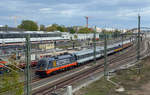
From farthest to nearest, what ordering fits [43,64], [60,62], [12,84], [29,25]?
[29,25] < [60,62] < [43,64] < [12,84]

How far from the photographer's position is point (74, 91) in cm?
2042

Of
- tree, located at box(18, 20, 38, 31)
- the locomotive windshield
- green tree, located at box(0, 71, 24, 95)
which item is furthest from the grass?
tree, located at box(18, 20, 38, 31)

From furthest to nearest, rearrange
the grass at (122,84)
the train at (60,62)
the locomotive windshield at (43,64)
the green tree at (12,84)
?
the train at (60,62) < the locomotive windshield at (43,64) < the grass at (122,84) < the green tree at (12,84)

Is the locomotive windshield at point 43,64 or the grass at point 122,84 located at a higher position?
the locomotive windshield at point 43,64

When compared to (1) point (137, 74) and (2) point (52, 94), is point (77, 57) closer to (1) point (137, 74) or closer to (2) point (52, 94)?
(1) point (137, 74)

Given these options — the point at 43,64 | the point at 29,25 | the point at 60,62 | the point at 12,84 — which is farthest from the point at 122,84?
the point at 29,25

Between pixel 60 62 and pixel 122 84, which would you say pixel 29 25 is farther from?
pixel 122 84

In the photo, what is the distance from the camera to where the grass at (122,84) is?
20625 millimetres

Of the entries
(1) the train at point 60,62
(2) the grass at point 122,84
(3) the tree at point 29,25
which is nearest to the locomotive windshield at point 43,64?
(1) the train at point 60,62

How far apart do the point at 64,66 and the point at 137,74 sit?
1246 centimetres

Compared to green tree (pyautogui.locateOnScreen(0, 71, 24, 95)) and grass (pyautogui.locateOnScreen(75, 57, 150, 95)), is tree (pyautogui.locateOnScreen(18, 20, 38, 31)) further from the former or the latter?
green tree (pyautogui.locateOnScreen(0, 71, 24, 95))

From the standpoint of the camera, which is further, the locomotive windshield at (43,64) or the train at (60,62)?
the train at (60,62)

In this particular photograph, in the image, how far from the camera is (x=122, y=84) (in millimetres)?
24594

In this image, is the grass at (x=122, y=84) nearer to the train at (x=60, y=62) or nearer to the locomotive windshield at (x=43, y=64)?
the train at (x=60, y=62)
